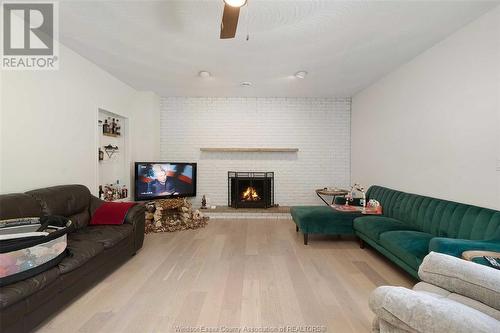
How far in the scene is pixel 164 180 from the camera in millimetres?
4758

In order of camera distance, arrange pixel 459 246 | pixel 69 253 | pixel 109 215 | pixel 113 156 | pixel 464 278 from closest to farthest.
Result: pixel 464 278, pixel 459 246, pixel 69 253, pixel 109 215, pixel 113 156

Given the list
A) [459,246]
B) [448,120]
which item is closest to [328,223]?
[459,246]

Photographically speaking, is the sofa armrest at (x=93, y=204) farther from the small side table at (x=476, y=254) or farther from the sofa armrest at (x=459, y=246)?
the small side table at (x=476, y=254)

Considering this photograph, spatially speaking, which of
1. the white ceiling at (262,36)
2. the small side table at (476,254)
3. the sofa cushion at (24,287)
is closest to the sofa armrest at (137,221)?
the sofa cushion at (24,287)

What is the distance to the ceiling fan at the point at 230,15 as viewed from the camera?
5.40 ft

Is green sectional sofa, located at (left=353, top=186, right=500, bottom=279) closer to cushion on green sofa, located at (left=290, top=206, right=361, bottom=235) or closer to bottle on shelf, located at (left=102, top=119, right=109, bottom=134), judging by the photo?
cushion on green sofa, located at (left=290, top=206, right=361, bottom=235)

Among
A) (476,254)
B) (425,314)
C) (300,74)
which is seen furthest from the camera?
(300,74)

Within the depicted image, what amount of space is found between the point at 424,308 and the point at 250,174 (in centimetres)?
446

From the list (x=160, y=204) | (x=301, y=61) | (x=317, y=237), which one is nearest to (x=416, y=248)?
(x=317, y=237)

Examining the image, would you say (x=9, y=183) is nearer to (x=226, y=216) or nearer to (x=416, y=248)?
(x=226, y=216)

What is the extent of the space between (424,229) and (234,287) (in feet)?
7.62

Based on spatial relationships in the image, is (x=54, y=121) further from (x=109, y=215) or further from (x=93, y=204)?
(x=109, y=215)

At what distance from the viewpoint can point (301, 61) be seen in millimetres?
3400

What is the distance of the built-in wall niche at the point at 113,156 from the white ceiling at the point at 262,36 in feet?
2.76
